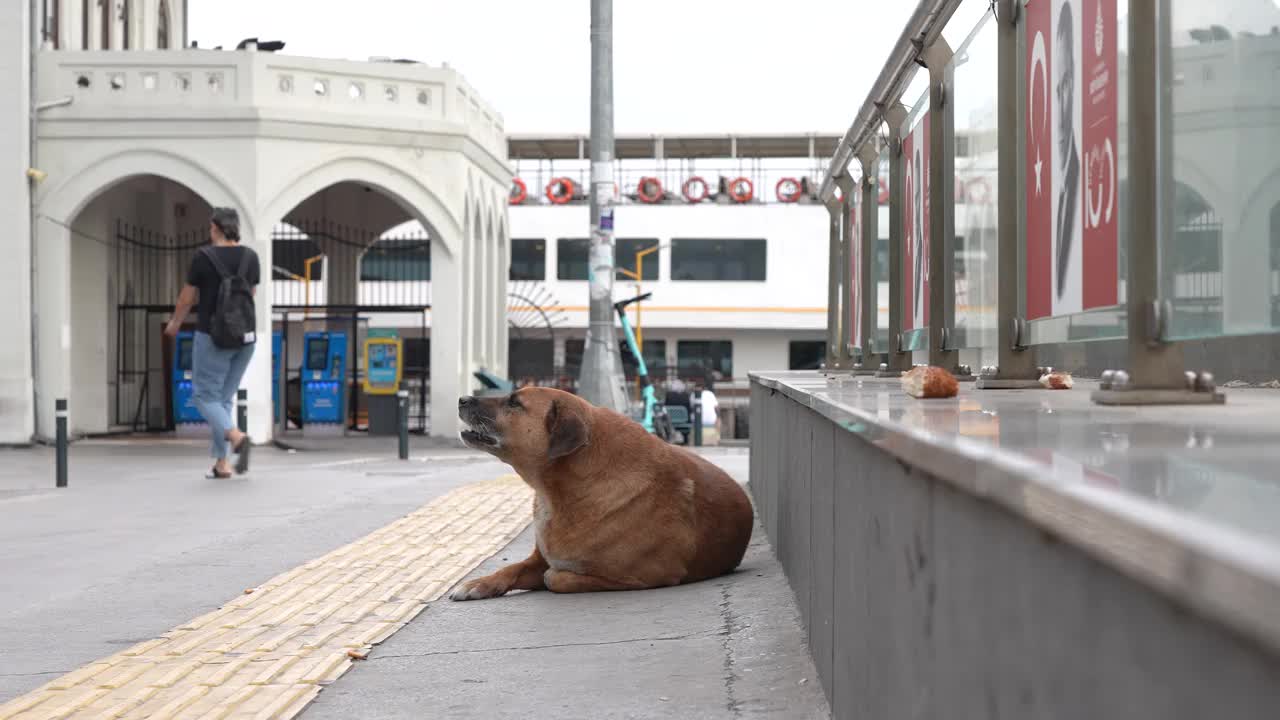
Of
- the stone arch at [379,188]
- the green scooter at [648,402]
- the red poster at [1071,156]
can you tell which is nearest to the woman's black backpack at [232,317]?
the red poster at [1071,156]

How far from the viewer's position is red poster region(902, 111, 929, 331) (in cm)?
605

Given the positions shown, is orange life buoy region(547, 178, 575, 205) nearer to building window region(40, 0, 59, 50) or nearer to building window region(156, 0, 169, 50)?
building window region(156, 0, 169, 50)

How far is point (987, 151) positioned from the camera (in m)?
4.88

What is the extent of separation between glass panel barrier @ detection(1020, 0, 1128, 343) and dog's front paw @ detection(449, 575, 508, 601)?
244 centimetres

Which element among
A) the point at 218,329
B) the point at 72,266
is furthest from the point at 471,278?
Result: the point at 218,329

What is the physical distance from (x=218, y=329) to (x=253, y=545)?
424cm

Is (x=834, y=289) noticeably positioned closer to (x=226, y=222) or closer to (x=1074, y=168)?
(x=226, y=222)

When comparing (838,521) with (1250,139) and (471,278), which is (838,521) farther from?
(471,278)

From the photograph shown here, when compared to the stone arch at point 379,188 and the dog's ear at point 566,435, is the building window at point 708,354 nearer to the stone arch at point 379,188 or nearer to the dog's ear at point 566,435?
the stone arch at point 379,188

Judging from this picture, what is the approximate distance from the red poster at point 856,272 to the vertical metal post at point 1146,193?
545 centimetres

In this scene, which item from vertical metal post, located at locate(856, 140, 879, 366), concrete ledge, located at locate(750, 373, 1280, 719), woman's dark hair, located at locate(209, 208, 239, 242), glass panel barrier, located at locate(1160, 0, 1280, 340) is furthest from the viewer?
woman's dark hair, located at locate(209, 208, 239, 242)

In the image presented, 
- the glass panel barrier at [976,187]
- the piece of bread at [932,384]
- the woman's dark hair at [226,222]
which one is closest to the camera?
the piece of bread at [932,384]

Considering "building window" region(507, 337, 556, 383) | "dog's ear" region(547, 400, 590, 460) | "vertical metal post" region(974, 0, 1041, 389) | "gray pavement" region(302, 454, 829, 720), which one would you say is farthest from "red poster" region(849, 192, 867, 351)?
"building window" region(507, 337, 556, 383)

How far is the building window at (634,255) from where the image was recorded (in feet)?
194
